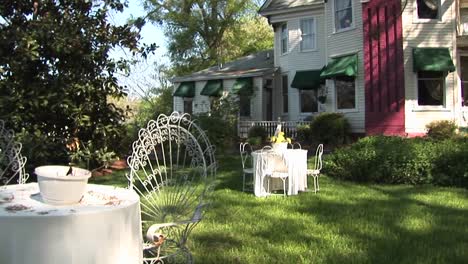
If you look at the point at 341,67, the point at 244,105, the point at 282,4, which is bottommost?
the point at 244,105

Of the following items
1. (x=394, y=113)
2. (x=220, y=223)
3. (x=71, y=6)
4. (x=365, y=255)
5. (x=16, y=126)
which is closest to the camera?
(x=365, y=255)

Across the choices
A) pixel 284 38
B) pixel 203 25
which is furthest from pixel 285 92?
pixel 203 25

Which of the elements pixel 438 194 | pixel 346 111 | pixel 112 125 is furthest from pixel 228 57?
pixel 438 194

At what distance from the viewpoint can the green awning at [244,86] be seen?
22950mm

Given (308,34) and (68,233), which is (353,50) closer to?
(308,34)

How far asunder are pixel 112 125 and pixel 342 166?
533cm

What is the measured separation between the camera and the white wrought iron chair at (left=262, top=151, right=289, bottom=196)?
30.5 feet

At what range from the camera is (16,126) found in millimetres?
10055

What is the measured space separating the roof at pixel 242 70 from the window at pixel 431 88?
7.34 metres

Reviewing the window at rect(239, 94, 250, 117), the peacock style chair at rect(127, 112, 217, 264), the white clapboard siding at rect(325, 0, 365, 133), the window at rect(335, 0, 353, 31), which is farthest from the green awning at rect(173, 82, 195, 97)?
the peacock style chair at rect(127, 112, 217, 264)

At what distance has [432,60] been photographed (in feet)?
56.2

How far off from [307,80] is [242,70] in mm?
4988

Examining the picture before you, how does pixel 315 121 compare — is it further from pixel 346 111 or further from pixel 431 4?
pixel 431 4

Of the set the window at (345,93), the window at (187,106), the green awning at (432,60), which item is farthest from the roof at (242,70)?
the green awning at (432,60)
